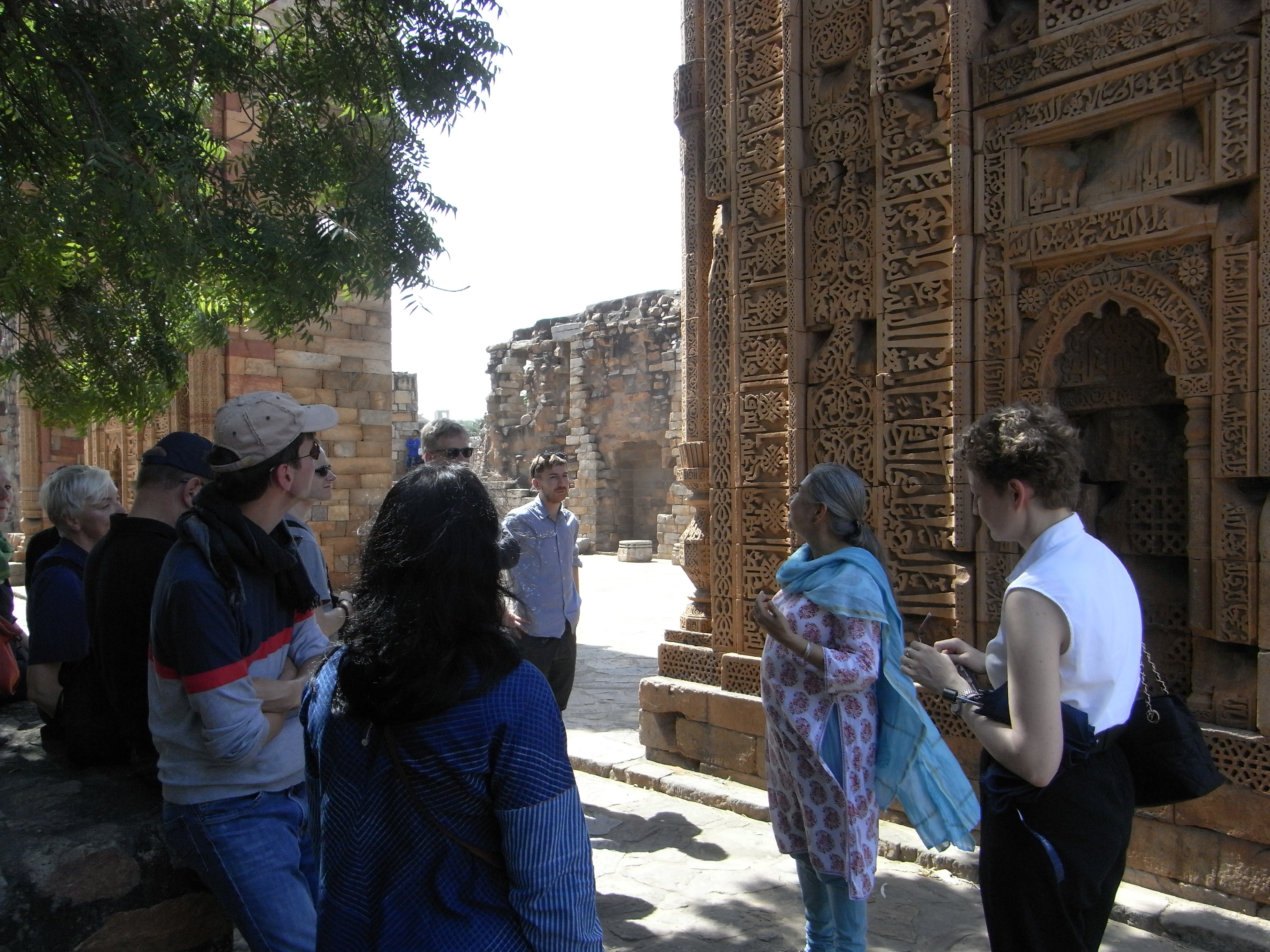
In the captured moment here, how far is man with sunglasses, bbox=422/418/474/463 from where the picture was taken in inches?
176

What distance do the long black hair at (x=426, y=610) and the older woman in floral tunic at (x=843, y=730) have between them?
58.5 inches

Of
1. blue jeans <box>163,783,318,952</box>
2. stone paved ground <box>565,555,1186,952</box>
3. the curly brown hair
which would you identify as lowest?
stone paved ground <box>565,555,1186,952</box>

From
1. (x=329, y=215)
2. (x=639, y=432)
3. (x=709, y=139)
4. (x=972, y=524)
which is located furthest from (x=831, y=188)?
(x=639, y=432)

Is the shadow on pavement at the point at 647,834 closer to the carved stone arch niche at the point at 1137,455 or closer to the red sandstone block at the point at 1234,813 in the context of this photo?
the red sandstone block at the point at 1234,813

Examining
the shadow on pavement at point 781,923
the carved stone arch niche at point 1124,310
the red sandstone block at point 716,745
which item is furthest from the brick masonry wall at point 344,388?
the carved stone arch niche at point 1124,310

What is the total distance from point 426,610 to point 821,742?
1815 mm

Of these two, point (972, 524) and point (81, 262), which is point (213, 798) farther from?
point (81, 262)

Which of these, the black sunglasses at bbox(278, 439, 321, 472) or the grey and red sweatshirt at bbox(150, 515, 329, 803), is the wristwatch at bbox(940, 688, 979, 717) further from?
the black sunglasses at bbox(278, 439, 321, 472)

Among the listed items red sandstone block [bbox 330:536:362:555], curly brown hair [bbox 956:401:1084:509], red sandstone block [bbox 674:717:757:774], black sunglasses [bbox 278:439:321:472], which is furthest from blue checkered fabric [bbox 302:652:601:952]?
red sandstone block [bbox 330:536:362:555]

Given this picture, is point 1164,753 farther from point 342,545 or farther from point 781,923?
point 342,545

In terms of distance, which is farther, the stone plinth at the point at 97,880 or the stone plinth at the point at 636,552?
the stone plinth at the point at 636,552

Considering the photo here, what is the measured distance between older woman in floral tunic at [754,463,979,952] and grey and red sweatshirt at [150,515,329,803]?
4.65 ft

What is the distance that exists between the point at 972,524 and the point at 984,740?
2414mm

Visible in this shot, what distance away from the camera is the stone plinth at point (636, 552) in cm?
2125
